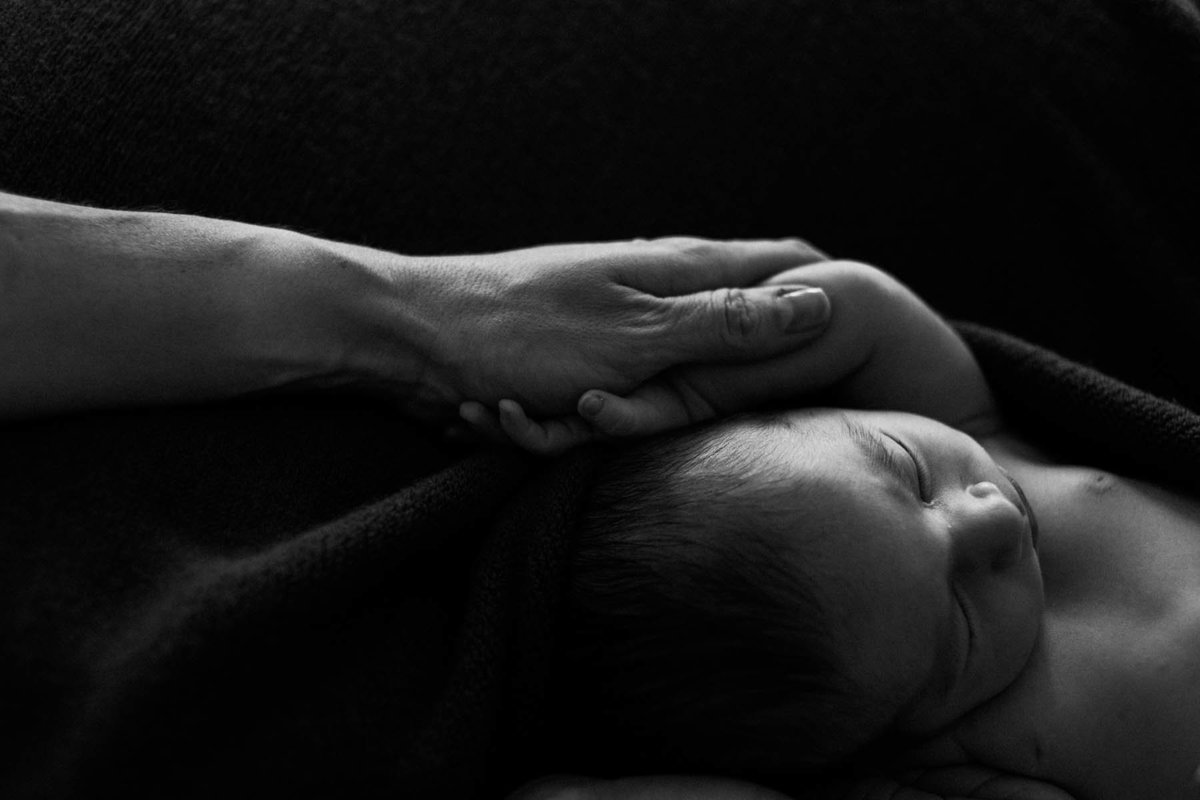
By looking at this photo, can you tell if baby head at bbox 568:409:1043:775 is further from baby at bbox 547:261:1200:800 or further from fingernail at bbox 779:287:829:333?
fingernail at bbox 779:287:829:333

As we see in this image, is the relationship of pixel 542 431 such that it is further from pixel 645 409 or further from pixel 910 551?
pixel 910 551

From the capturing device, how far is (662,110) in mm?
1311

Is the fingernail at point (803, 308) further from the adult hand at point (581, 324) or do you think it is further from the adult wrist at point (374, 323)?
the adult wrist at point (374, 323)

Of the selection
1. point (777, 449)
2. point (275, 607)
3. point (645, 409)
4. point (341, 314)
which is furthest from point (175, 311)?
point (777, 449)

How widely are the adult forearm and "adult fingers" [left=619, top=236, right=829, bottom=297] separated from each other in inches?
9.5

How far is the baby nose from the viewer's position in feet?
3.33

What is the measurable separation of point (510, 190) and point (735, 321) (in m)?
0.34

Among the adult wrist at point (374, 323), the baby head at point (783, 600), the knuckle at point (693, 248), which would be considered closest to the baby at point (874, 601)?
the baby head at point (783, 600)

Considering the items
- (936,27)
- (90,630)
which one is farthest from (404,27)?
(90,630)

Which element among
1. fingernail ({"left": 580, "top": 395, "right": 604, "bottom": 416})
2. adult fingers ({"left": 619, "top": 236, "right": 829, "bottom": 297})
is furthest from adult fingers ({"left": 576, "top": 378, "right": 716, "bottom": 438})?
adult fingers ({"left": 619, "top": 236, "right": 829, "bottom": 297})

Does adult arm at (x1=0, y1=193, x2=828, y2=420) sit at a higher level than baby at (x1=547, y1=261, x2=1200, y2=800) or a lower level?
higher

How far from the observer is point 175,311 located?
0.97 meters

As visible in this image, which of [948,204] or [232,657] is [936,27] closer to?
[948,204]

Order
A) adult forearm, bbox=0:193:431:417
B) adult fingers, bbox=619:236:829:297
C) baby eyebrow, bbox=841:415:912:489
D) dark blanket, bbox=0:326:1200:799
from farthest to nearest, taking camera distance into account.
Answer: adult fingers, bbox=619:236:829:297 → baby eyebrow, bbox=841:415:912:489 → adult forearm, bbox=0:193:431:417 → dark blanket, bbox=0:326:1200:799
